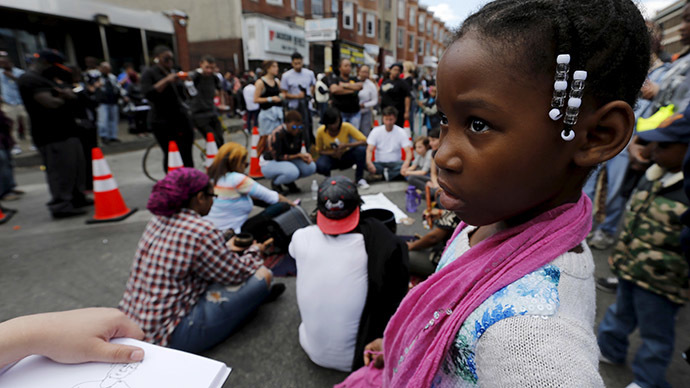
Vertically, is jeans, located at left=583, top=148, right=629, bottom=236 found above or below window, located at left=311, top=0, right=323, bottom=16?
below

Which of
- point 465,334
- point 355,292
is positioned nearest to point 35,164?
point 355,292

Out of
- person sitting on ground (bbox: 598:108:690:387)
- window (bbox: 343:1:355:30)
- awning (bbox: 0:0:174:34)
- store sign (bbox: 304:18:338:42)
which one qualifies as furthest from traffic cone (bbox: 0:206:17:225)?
window (bbox: 343:1:355:30)

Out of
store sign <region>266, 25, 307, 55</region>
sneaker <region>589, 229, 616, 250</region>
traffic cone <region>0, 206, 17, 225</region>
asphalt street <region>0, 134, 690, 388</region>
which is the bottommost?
asphalt street <region>0, 134, 690, 388</region>

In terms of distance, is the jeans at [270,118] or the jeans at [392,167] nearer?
the jeans at [392,167]

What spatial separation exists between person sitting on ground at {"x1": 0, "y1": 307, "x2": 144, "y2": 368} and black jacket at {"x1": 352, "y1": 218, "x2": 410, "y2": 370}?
133 centimetres

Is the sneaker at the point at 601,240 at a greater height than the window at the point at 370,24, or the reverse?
the window at the point at 370,24

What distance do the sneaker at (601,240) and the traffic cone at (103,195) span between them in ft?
18.1

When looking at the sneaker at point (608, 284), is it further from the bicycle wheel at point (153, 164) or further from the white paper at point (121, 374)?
the bicycle wheel at point (153, 164)

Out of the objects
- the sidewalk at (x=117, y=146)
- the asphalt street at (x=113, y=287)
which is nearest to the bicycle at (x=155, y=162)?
the asphalt street at (x=113, y=287)

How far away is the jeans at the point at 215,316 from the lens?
7.21 feet

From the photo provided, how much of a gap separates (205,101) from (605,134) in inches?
272

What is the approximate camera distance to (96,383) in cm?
90

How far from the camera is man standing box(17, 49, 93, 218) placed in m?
4.04

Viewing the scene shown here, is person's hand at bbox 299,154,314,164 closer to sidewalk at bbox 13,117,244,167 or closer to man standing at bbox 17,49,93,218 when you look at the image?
man standing at bbox 17,49,93,218
